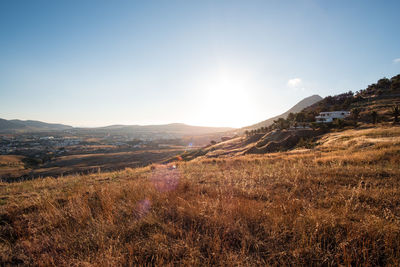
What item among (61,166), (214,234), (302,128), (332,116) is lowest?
(61,166)

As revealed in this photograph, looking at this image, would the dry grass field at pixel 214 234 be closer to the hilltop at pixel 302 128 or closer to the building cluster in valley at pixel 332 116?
the hilltop at pixel 302 128

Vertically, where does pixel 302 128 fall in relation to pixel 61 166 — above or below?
above

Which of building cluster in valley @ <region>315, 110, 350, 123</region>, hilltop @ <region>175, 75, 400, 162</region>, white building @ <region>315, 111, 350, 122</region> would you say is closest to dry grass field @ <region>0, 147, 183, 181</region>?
hilltop @ <region>175, 75, 400, 162</region>

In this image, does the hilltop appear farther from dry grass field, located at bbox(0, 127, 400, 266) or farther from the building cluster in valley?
dry grass field, located at bbox(0, 127, 400, 266)

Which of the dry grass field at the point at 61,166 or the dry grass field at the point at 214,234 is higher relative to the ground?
the dry grass field at the point at 214,234

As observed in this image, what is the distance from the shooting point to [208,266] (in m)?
1.99

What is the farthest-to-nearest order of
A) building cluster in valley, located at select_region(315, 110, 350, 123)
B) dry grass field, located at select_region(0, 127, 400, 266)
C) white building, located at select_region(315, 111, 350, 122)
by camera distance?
white building, located at select_region(315, 111, 350, 122) < building cluster in valley, located at select_region(315, 110, 350, 123) < dry grass field, located at select_region(0, 127, 400, 266)

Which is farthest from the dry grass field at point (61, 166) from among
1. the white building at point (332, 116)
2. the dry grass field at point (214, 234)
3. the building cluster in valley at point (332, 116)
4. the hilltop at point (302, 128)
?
the white building at point (332, 116)

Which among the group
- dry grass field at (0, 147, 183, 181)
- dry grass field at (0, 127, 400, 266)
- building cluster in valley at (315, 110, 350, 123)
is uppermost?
building cluster in valley at (315, 110, 350, 123)

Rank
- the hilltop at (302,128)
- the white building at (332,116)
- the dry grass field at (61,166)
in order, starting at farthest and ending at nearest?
the white building at (332,116) → the dry grass field at (61,166) → the hilltop at (302,128)

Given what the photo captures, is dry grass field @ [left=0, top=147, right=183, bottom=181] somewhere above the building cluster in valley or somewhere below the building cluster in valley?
below

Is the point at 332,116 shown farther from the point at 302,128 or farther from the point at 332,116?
the point at 302,128

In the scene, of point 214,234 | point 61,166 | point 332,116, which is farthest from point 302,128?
point 61,166

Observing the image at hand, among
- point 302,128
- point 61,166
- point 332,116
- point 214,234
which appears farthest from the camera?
point 332,116
